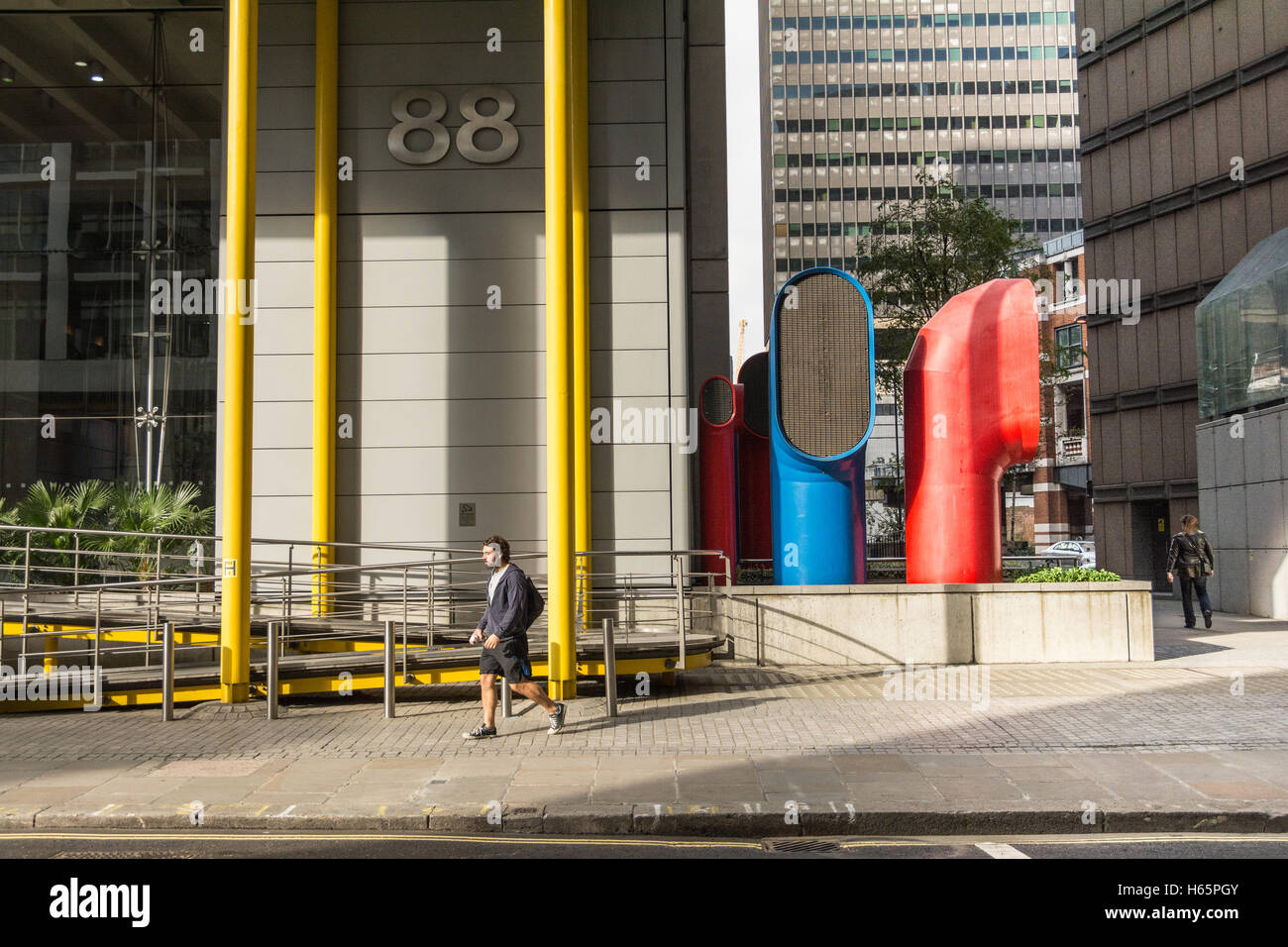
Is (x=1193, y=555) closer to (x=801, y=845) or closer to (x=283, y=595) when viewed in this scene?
(x=283, y=595)

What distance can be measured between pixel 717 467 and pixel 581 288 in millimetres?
3807

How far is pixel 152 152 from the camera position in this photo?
61.2 feet

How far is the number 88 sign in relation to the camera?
15742mm

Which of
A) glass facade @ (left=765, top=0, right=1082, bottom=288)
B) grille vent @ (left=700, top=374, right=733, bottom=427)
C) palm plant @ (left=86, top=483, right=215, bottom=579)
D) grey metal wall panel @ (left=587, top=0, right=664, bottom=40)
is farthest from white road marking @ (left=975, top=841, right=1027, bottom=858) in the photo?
glass facade @ (left=765, top=0, right=1082, bottom=288)

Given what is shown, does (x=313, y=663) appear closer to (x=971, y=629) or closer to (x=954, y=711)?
(x=954, y=711)

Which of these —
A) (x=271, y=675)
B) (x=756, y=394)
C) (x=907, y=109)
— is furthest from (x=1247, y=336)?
(x=907, y=109)

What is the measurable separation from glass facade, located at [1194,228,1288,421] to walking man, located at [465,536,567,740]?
704 inches

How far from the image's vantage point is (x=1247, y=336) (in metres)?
22.7

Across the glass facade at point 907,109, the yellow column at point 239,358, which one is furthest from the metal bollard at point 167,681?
the glass facade at point 907,109

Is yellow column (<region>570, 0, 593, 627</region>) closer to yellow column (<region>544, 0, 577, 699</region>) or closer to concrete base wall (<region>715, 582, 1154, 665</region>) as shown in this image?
concrete base wall (<region>715, 582, 1154, 665</region>)

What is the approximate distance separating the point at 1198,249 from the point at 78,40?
2858 cm
